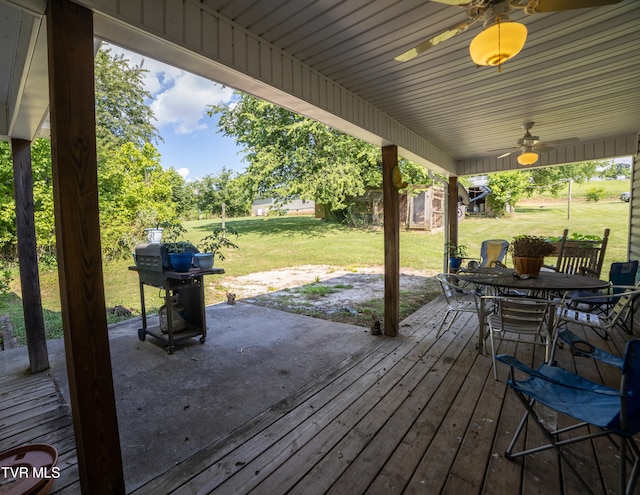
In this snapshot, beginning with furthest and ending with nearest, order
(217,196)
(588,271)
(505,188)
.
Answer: (217,196) → (505,188) → (588,271)

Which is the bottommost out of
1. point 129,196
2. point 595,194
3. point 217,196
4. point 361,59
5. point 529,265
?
point 529,265

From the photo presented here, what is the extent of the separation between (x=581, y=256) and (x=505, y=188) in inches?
421

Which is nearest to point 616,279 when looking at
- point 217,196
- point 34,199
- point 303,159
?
point 34,199

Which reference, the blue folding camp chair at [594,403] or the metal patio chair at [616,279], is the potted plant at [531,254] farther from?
the blue folding camp chair at [594,403]

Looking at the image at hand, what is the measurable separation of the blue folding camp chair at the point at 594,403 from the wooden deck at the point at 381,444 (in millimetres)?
130

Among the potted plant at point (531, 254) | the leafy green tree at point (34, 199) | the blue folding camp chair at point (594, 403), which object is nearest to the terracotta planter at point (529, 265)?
the potted plant at point (531, 254)

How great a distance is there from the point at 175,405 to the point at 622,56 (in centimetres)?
417

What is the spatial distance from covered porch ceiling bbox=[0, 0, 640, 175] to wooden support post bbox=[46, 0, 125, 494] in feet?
0.66

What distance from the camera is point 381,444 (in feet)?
5.73

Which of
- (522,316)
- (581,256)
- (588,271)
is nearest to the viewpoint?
(522,316)

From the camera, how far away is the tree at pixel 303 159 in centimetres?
1141

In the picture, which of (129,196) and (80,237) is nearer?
(80,237)

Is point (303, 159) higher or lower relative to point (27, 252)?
higher

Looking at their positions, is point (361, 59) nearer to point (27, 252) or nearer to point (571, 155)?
point (27, 252)
